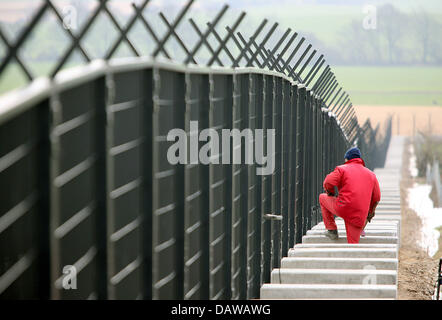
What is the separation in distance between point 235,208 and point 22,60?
2048 millimetres

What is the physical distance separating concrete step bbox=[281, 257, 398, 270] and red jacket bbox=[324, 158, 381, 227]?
118cm

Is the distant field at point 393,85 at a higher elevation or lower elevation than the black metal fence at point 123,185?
higher

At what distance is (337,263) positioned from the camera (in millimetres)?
8164

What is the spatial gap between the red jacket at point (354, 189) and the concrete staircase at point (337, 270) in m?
0.31

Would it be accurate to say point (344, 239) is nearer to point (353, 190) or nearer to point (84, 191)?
point (353, 190)

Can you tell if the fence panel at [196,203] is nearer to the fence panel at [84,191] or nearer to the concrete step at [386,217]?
the fence panel at [84,191]

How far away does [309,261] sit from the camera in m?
8.33

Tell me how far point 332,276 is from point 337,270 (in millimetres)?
181

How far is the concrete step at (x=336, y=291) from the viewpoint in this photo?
21.6 feet

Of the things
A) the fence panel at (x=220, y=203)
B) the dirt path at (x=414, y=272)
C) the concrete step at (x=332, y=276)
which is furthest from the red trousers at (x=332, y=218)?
the fence panel at (x=220, y=203)

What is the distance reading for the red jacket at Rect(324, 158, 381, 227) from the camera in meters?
9.38

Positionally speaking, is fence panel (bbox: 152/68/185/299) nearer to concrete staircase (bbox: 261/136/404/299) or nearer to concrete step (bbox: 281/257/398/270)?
concrete staircase (bbox: 261/136/404/299)

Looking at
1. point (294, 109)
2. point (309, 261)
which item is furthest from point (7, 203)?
point (294, 109)
